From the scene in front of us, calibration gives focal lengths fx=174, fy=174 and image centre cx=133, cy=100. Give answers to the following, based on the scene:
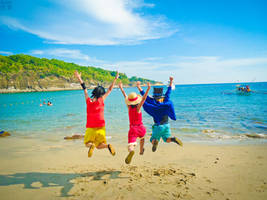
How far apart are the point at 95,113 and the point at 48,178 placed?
3033mm

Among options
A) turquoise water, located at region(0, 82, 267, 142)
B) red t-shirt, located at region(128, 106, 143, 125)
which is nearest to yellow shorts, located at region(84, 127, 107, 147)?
red t-shirt, located at region(128, 106, 143, 125)

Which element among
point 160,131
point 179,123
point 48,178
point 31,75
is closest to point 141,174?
point 160,131

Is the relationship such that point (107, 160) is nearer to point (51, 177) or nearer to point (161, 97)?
point (51, 177)

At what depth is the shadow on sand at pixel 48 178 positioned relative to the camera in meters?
5.52

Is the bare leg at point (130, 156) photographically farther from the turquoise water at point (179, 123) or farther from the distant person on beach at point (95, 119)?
the turquoise water at point (179, 123)

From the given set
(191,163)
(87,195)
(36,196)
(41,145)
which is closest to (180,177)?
(191,163)

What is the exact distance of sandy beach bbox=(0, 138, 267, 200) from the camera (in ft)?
16.2

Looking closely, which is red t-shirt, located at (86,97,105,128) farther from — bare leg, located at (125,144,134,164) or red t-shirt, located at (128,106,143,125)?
bare leg, located at (125,144,134,164)

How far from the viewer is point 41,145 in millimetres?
10594

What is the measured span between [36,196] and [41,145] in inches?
252

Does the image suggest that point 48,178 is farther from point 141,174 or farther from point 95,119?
point 141,174

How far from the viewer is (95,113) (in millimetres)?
5051

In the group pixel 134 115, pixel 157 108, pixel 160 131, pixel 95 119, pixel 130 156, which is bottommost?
pixel 130 156

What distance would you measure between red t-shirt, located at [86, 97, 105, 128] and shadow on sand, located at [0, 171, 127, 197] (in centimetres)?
209
